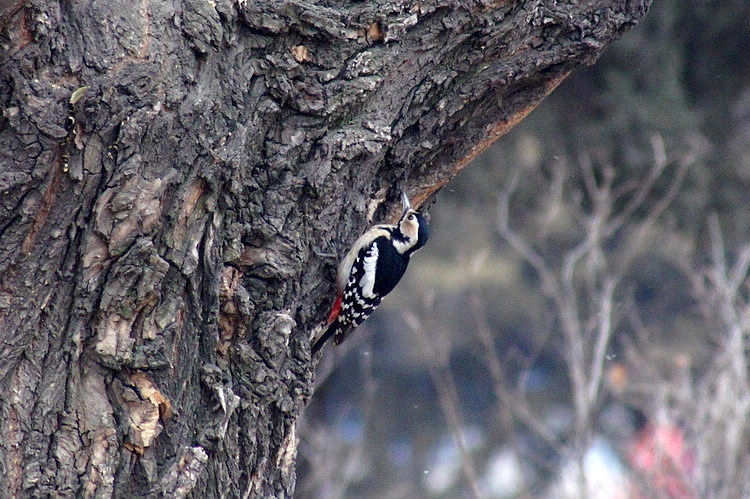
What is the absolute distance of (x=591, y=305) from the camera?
631 centimetres

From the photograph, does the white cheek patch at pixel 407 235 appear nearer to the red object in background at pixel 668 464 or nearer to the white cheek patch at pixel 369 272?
the white cheek patch at pixel 369 272

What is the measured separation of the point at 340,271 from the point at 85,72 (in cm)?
137

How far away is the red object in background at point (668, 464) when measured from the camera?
5.46 metres

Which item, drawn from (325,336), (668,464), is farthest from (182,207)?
(668,464)

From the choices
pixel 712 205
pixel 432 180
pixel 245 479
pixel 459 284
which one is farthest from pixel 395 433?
pixel 245 479

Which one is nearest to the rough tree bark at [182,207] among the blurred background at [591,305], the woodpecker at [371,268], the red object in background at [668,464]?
the woodpecker at [371,268]

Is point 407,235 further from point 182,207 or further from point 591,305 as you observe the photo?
point 591,305

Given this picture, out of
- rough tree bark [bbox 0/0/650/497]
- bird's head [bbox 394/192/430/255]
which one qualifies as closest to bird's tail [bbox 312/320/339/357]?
rough tree bark [bbox 0/0/650/497]

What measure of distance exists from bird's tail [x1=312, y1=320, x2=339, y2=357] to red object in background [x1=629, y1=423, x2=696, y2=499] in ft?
7.98

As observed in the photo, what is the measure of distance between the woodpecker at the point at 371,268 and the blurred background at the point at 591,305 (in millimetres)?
1331

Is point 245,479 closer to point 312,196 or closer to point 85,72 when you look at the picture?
point 312,196

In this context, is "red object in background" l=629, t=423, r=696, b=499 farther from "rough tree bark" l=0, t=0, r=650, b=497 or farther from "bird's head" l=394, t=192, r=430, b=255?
"rough tree bark" l=0, t=0, r=650, b=497

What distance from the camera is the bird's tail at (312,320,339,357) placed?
11.8 ft

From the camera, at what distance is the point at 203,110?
2545mm
